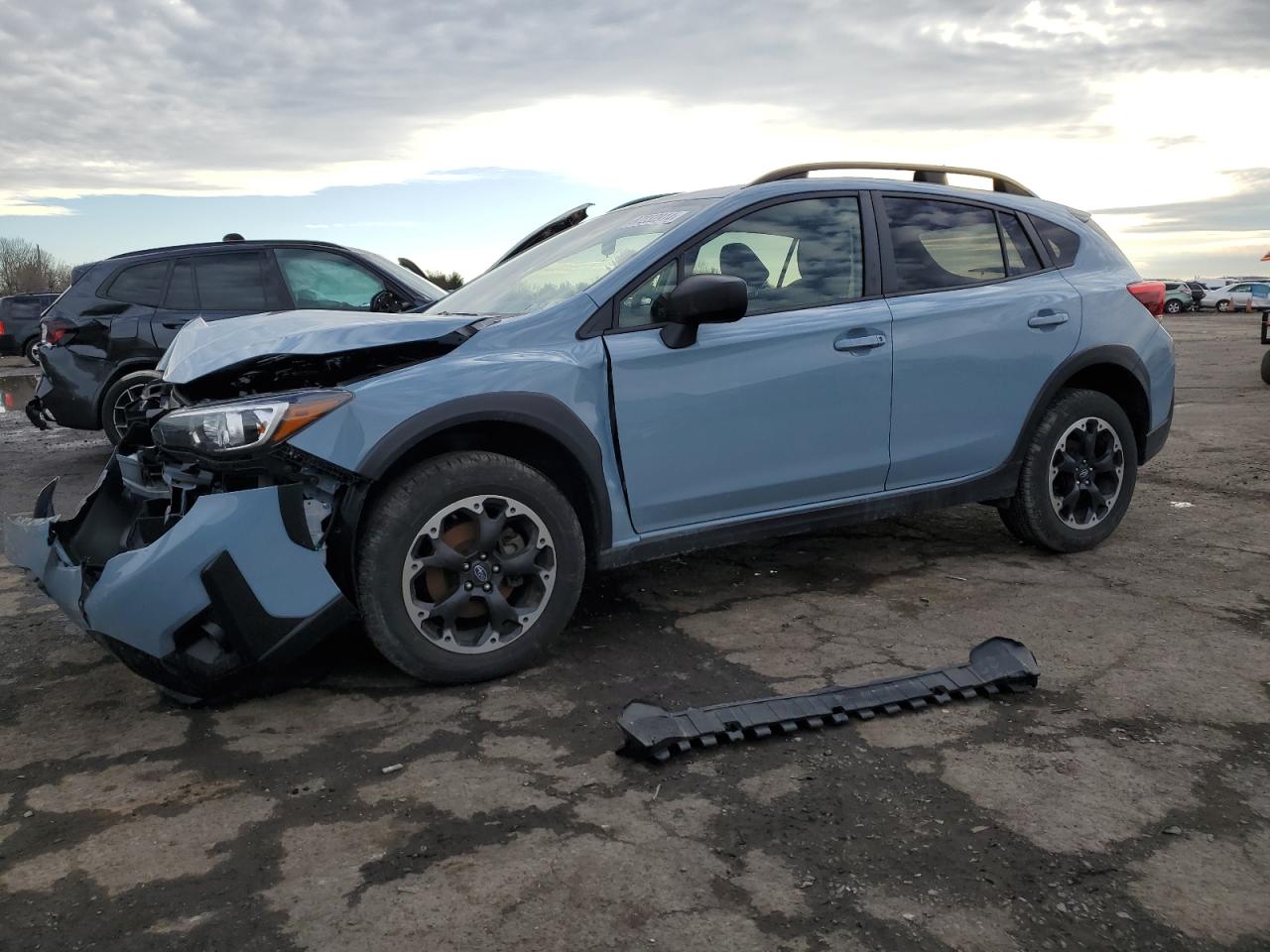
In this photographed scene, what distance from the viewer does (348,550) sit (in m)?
3.24

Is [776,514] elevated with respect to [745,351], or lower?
lower

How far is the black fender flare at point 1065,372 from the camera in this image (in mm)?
4645

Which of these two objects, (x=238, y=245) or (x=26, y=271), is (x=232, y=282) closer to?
(x=238, y=245)

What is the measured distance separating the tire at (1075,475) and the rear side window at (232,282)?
230 inches

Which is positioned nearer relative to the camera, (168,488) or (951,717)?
(951,717)

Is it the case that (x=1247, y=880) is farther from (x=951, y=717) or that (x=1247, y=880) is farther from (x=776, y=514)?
(x=776, y=514)

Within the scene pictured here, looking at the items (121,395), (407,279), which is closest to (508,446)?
(407,279)

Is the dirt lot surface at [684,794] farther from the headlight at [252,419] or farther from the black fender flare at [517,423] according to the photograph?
the headlight at [252,419]

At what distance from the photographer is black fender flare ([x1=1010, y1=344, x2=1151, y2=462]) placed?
4645 mm

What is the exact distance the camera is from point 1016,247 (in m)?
4.75

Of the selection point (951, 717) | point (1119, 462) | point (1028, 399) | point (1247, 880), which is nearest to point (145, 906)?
point (951, 717)

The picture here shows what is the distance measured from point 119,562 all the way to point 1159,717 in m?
3.12

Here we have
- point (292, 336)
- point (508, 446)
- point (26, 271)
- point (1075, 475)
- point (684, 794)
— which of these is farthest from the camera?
point (26, 271)

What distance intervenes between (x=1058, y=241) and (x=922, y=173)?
73 cm
